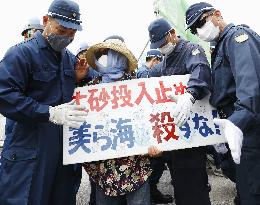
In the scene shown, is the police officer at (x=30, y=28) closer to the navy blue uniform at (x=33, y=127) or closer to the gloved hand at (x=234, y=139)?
the navy blue uniform at (x=33, y=127)

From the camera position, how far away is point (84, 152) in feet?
7.86

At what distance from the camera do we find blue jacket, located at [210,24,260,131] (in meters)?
1.77

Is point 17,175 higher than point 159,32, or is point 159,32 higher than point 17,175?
point 159,32

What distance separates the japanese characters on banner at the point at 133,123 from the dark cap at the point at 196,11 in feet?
1.58

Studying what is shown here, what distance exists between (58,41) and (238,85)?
1.41 meters

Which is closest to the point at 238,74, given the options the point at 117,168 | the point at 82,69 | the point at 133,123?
the point at 133,123

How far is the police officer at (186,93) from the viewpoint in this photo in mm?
2408

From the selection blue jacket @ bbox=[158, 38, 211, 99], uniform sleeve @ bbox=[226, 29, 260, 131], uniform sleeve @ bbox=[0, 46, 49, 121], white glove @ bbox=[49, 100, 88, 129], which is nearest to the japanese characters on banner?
blue jacket @ bbox=[158, 38, 211, 99]

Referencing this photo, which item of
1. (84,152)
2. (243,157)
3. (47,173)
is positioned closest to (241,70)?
(243,157)

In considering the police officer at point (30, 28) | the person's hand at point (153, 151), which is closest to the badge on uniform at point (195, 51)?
the person's hand at point (153, 151)

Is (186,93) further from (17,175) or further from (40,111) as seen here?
(17,175)

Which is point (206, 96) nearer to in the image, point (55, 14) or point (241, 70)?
point (241, 70)

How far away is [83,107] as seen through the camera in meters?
2.29

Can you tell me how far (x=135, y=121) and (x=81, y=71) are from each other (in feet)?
2.21
